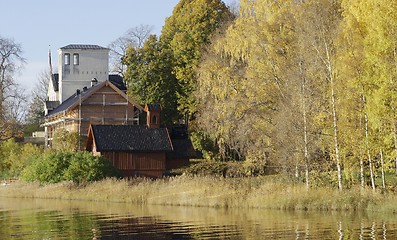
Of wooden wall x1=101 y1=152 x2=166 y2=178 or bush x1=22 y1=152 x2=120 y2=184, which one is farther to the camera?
wooden wall x1=101 y1=152 x2=166 y2=178

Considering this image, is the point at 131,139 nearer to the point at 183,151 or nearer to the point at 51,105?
the point at 183,151

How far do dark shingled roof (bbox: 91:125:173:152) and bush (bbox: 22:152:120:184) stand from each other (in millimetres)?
7314

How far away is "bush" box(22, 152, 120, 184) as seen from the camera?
177ft

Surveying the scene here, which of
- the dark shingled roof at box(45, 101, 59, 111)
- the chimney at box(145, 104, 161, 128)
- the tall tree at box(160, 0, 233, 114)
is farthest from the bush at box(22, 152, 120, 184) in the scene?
the dark shingled roof at box(45, 101, 59, 111)

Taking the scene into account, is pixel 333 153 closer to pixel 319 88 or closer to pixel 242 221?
pixel 319 88

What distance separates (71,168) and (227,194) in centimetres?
1712

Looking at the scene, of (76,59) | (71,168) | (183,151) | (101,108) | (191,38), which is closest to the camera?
(71,168)

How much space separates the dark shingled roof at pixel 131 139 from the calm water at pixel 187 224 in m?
22.5

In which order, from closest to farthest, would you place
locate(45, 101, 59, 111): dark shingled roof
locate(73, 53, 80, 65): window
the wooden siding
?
the wooden siding → locate(45, 101, 59, 111): dark shingled roof → locate(73, 53, 80, 65): window

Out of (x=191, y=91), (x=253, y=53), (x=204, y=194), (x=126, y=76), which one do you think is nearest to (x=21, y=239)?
(x=204, y=194)

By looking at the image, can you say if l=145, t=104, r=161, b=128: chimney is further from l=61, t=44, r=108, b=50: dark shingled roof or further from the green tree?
l=61, t=44, r=108, b=50: dark shingled roof

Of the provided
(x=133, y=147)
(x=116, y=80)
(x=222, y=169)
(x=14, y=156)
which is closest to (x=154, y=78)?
(x=133, y=147)

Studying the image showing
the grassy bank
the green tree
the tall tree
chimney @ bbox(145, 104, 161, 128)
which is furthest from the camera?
the green tree

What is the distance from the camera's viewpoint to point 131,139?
65000mm
